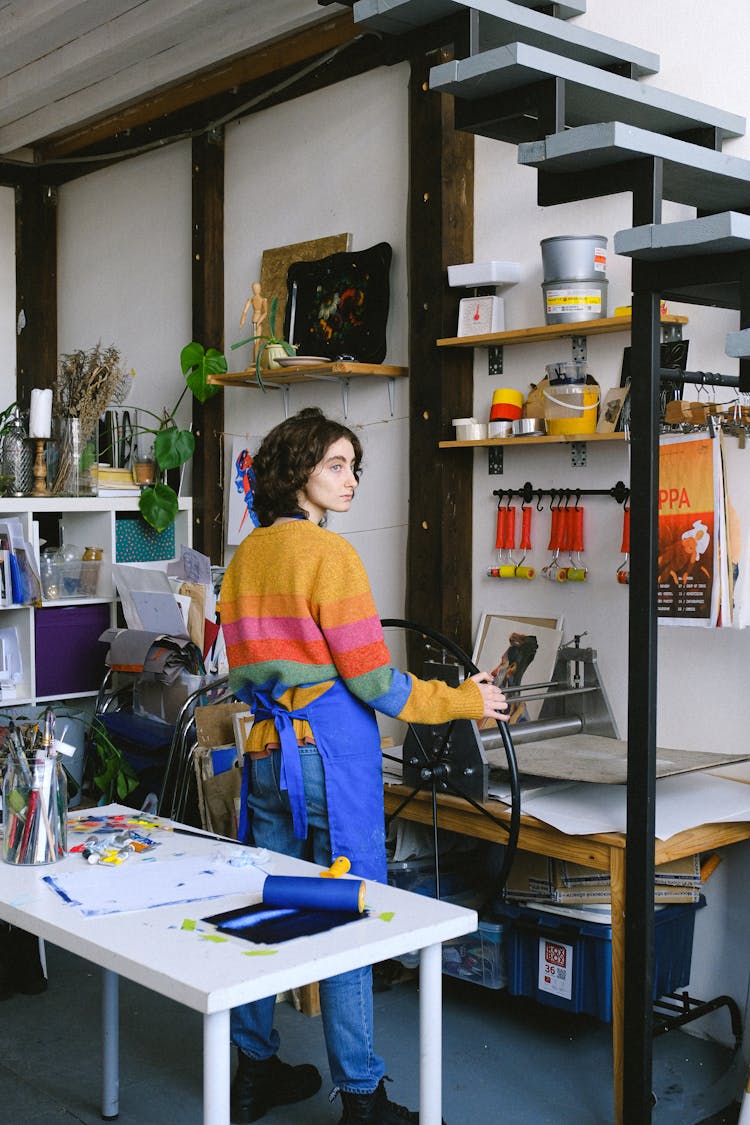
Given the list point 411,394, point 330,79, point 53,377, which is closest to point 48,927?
point 411,394

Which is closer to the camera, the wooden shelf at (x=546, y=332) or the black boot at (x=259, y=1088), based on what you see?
the black boot at (x=259, y=1088)

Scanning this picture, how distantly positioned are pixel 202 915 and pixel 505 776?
1509 millimetres

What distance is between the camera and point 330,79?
4727 mm

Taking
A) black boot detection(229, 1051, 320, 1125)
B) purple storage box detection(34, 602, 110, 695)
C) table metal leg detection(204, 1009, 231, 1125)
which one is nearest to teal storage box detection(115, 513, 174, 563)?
purple storage box detection(34, 602, 110, 695)

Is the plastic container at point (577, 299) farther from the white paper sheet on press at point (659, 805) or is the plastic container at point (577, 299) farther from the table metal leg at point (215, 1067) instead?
the table metal leg at point (215, 1067)

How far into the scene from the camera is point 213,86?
5.22 meters

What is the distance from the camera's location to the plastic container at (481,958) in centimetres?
350

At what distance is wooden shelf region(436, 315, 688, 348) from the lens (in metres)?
3.54

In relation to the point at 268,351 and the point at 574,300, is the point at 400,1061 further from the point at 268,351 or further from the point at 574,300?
the point at 268,351

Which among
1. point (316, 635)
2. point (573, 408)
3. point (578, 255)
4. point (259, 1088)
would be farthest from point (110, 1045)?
point (578, 255)

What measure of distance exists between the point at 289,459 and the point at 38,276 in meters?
4.04

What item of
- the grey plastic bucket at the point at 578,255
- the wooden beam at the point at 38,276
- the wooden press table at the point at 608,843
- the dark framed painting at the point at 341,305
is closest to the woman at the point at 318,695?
the wooden press table at the point at 608,843

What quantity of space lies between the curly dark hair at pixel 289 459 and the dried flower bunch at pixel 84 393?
241 cm

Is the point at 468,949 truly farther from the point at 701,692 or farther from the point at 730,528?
the point at 730,528
